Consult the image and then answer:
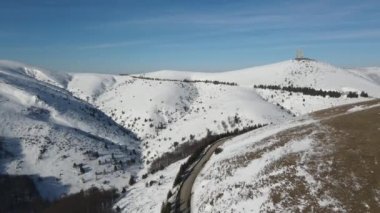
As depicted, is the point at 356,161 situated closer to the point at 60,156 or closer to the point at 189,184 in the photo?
the point at 189,184

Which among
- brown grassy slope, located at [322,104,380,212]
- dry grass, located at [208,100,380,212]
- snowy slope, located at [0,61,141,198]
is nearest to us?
brown grassy slope, located at [322,104,380,212]

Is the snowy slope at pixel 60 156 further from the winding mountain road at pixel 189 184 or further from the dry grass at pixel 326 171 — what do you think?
the dry grass at pixel 326 171

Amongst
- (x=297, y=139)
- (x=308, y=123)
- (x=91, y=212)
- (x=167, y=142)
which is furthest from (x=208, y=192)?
(x=167, y=142)

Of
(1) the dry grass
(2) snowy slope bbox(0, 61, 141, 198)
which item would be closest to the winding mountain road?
(1) the dry grass

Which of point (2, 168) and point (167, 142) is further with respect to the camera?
point (167, 142)

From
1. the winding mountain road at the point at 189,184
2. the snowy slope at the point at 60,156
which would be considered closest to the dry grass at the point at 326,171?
the winding mountain road at the point at 189,184

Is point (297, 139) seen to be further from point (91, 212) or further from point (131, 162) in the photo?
point (131, 162)

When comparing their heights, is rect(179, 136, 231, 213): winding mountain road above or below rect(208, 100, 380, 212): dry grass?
below

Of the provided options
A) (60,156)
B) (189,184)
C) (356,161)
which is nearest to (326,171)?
(356,161)

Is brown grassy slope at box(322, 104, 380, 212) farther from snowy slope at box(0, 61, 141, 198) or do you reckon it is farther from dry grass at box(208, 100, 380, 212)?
snowy slope at box(0, 61, 141, 198)

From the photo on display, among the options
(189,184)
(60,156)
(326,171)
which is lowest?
(60,156)

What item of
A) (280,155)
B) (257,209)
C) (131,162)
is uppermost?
(280,155)
